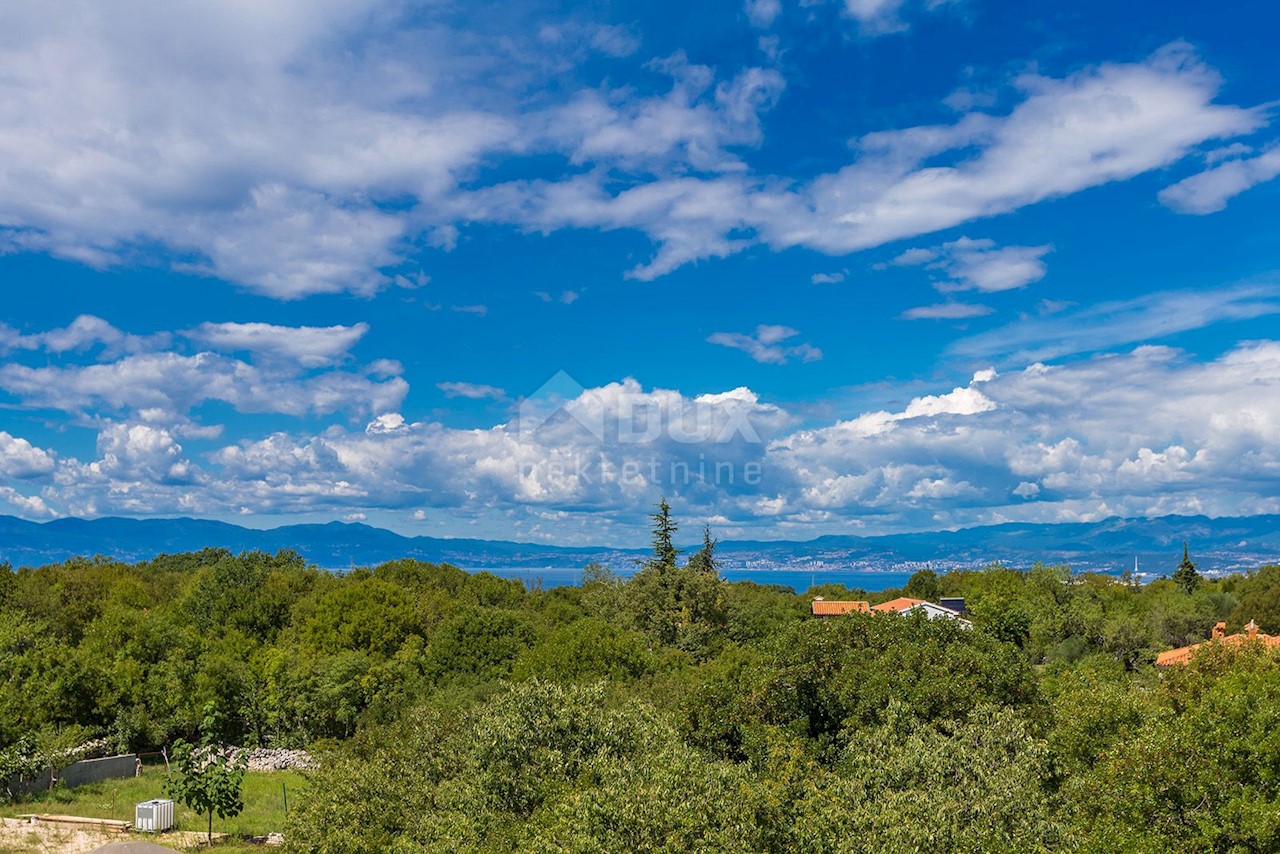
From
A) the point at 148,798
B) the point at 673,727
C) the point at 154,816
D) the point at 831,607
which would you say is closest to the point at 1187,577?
the point at 831,607

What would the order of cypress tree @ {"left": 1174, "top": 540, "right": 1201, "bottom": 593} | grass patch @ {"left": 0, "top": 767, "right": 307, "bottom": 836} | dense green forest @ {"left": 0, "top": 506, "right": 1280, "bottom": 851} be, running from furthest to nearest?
1. cypress tree @ {"left": 1174, "top": 540, "right": 1201, "bottom": 593}
2. grass patch @ {"left": 0, "top": 767, "right": 307, "bottom": 836}
3. dense green forest @ {"left": 0, "top": 506, "right": 1280, "bottom": 851}

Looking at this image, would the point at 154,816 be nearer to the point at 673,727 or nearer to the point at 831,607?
the point at 673,727

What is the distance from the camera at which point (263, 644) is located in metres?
74.2

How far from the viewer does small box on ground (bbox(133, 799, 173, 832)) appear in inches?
1277

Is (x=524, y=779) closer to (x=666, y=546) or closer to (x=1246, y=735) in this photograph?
(x=1246, y=735)

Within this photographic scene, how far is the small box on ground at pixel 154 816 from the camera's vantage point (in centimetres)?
3244

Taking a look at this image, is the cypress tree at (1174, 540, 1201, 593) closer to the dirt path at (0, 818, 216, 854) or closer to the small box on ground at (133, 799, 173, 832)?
the small box on ground at (133, 799, 173, 832)

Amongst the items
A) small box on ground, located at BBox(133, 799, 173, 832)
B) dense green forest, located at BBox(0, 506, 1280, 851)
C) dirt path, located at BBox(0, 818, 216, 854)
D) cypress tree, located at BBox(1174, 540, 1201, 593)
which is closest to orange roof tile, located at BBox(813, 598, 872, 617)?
cypress tree, located at BBox(1174, 540, 1201, 593)

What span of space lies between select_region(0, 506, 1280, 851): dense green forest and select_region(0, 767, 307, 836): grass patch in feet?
8.94

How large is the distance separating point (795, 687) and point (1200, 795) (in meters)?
14.0

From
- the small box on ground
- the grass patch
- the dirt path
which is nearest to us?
the dirt path

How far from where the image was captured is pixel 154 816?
107ft

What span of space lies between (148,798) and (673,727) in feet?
89.2

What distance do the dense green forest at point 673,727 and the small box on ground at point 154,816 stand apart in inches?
239
